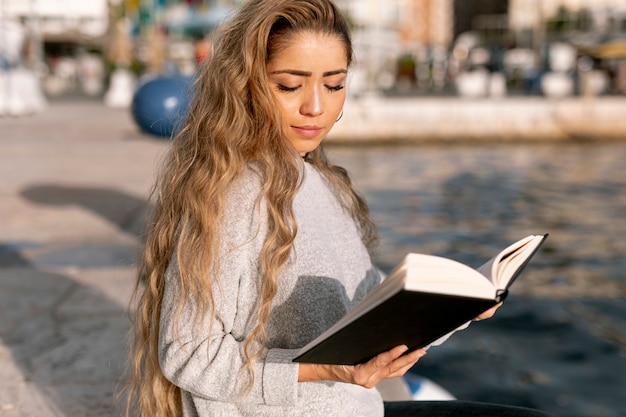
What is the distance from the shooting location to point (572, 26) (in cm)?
5944

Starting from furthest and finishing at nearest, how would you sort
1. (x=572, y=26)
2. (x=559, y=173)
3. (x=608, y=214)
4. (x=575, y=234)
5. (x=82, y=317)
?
1. (x=572, y=26)
2. (x=559, y=173)
3. (x=608, y=214)
4. (x=575, y=234)
5. (x=82, y=317)

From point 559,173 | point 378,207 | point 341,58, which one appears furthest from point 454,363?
point 559,173

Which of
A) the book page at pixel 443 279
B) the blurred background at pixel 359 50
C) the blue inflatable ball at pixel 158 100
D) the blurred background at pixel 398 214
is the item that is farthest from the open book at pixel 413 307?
the blurred background at pixel 359 50

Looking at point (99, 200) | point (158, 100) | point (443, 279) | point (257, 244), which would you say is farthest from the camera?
point (99, 200)

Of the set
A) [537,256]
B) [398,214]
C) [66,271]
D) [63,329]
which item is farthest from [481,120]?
[63,329]

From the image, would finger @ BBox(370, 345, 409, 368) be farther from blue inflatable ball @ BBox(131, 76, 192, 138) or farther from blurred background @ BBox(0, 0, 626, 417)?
blue inflatable ball @ BBox(131, 76, 192, 138)

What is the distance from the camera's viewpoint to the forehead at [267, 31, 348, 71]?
6.07 ft

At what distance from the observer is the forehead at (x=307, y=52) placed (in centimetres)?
185

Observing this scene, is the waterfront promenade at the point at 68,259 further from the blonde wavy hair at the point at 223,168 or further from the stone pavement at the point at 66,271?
the blonde wavy hair at the point at 223,168

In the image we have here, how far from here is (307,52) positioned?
186 centimetres

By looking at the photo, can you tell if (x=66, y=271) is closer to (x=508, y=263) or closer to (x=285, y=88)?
(x=285, y=88)

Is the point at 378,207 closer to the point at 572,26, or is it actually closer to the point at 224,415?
the point at 224,415

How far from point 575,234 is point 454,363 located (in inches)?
171

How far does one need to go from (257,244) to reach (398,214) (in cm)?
878
